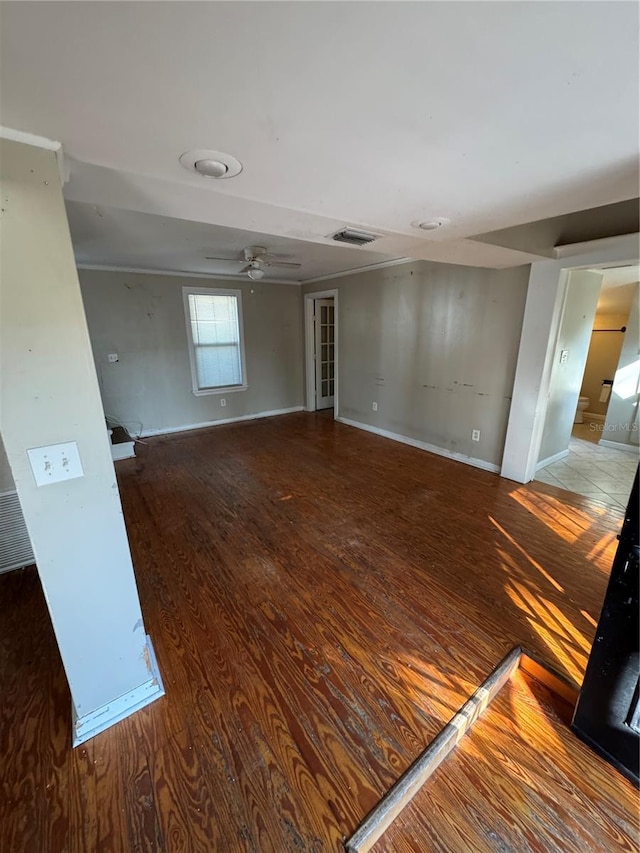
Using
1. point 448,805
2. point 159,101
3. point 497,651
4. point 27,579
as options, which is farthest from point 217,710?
point 159,101

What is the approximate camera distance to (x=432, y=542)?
2441mm

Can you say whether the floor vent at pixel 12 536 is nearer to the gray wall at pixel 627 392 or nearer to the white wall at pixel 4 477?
the white wall at pixel 4 477

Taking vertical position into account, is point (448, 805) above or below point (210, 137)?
below

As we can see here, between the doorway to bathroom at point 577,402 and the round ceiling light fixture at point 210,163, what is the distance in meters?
3.14

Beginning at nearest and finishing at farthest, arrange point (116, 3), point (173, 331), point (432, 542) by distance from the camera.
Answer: point (116, 3), point (432, 542), point (173, 331)

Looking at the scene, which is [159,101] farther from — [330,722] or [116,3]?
[330,722]

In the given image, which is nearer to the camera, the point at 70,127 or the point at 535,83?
the point at 535,83

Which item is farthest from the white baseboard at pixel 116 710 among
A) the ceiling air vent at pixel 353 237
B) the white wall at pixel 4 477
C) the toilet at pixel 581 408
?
the toilet at pixel 581 408

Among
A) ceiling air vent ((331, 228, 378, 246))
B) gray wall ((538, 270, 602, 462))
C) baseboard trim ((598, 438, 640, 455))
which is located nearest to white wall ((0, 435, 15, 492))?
ceiling air vent ((331, 228, 378, 246))

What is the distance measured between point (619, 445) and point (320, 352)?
179 inches

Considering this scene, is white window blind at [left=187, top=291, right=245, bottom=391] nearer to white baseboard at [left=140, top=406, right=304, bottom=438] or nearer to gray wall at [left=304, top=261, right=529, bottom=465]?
white baseboard at [left=140, top=406, right=304, bottom=438]

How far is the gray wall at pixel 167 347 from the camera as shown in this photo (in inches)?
171

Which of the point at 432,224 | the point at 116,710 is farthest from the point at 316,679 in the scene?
the point at 432,224

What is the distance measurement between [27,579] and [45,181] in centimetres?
227
